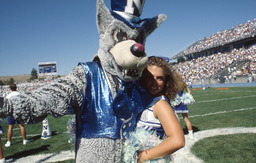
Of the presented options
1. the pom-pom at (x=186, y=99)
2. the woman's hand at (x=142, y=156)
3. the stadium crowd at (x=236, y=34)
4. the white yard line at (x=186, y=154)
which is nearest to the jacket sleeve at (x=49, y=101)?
the woman's hand at (x=142, y=156)

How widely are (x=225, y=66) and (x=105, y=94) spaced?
101 ft

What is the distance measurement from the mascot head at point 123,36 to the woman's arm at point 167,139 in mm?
335

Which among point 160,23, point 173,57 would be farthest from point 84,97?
point 173,57

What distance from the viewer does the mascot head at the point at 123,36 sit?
4.17 ft

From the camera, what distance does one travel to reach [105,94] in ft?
4.34

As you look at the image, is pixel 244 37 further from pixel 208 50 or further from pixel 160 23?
pixel 160 23

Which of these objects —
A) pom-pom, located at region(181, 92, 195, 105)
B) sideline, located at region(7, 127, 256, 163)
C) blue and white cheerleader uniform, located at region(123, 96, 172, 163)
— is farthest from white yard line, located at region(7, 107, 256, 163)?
blue and white cheerleader uniform, located at region(123, 96, 172, 163)

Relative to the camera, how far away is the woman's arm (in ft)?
4.30

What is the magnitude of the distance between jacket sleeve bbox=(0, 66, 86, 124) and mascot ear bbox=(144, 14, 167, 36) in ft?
2.20

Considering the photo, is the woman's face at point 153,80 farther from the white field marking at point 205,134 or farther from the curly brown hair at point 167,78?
the white field marking at point 205,134

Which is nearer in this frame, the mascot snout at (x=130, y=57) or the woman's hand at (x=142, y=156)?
the mascot snout at (x=130, y=57)

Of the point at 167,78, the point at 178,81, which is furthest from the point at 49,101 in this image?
the point at 178,81

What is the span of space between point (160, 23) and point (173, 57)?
51654 mm

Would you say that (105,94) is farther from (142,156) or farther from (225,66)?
(225,66)
